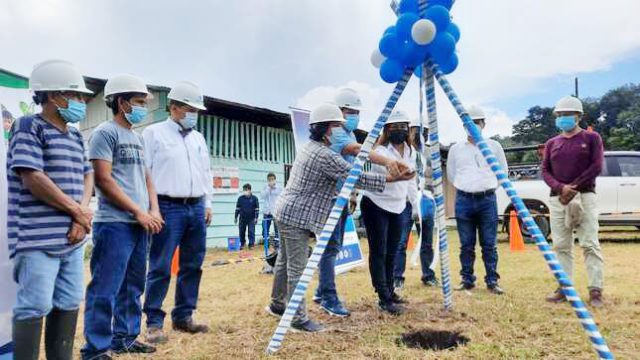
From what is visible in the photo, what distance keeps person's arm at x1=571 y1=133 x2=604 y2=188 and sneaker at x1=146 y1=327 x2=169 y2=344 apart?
12.6ft

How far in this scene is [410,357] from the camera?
114 inches

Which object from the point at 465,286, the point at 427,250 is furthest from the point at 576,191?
the point at 427,250

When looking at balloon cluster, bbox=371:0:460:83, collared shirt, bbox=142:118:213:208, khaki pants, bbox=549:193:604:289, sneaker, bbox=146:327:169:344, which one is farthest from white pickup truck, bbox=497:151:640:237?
sneaker, bbox=146:327:169:344

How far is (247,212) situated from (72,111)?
29.3ft

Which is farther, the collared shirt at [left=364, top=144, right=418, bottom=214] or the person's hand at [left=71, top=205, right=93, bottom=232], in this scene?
the collared shirt at [left=364, top=144, right=418, bottom=214]

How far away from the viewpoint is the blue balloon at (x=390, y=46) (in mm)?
3301

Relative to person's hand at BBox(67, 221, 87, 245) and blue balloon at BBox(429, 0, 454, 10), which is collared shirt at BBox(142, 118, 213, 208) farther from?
blue balloon at BBox(429, 0, 454, 10)

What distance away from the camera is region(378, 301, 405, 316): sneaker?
4.05 meters

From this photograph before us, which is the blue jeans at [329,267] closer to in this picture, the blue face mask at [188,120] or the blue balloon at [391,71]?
the blue balloon at [391,71]

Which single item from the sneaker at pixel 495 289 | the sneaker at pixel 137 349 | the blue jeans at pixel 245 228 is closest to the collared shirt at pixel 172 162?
the sneaker at pixel 137 349

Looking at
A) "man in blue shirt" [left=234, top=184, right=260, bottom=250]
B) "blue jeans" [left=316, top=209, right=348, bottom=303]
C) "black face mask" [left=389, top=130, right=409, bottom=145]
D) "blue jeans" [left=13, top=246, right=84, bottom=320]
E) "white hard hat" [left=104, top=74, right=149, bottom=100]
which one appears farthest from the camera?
"man in blue shirt" [left=234, top=184, right=260, bottom=250]

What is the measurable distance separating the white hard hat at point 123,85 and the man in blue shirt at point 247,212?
833 cm

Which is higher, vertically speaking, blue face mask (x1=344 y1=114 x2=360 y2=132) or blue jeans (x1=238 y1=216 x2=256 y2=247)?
blue face mask (x1=344 y1=114 x2=360 y2=132)

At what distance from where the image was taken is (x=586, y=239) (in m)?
4.27
